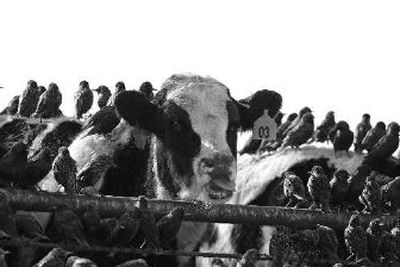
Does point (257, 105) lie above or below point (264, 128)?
above

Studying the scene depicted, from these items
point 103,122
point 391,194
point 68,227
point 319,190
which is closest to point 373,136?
point 391,194

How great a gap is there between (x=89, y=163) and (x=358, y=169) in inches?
287

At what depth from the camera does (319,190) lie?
20.7 metres

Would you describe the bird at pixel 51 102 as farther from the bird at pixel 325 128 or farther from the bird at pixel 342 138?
the bird at pixel 325 128

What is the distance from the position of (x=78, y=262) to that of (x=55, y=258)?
231 millimetres

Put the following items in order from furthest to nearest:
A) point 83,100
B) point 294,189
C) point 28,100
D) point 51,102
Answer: point 83,100 < point 28,100 < point 51,102 < point 294,189

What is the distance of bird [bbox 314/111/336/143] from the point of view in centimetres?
3198

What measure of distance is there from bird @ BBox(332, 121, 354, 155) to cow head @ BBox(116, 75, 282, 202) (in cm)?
770

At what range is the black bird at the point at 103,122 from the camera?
18.1m

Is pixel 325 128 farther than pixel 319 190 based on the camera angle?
Yes

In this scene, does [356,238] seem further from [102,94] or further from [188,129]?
[102,94]

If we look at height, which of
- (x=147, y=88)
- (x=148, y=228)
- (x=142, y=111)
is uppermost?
(x=147, y=88)

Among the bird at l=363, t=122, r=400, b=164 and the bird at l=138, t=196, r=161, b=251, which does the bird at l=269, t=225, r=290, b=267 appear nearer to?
the bird at l=138, t=196, r=161, b=251

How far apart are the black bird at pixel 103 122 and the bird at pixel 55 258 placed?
3710 mm
